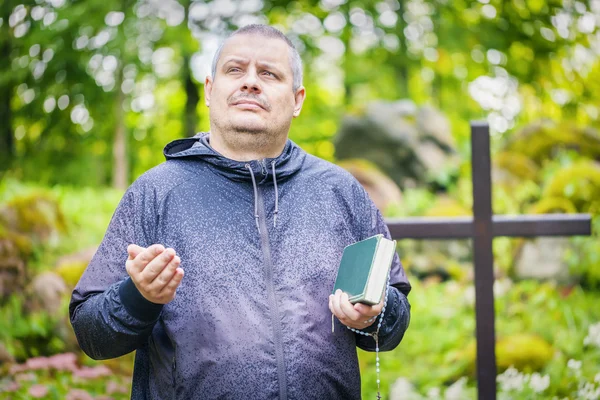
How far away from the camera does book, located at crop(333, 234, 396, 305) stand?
158 centimetres

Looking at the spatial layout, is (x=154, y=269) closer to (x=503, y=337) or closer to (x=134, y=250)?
(x=134, y=250)

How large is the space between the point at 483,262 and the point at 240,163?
1691 mm

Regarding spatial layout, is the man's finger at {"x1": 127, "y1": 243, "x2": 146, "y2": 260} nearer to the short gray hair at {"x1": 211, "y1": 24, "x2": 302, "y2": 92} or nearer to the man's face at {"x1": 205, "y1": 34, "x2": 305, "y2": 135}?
the man's face at {"x1": 205, "y1": 34, "x2": 305, "y2": 135}

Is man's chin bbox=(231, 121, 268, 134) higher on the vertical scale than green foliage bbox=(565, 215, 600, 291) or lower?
higher

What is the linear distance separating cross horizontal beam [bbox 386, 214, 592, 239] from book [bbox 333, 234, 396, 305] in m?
1.56

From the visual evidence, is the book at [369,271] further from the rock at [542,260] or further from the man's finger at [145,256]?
the rock at [542,260]

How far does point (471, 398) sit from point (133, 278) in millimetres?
3035

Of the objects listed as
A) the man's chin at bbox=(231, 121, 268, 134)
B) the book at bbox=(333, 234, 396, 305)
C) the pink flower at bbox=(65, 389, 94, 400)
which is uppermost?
the man's chin at bbox=(231, 121, 268, 134)

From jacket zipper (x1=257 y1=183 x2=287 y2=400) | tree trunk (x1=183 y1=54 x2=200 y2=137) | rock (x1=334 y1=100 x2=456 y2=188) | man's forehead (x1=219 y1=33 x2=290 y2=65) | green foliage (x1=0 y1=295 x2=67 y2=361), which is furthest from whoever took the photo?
tree trunk (x1=183 y1=54 x2=200 y2=137)

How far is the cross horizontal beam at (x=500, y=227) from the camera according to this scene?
3188 millimetres

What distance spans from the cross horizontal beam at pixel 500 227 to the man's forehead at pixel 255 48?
1.45 metres

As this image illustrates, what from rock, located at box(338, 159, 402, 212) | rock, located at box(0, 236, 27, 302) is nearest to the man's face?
rock, located at box(0, 236, 27, 302)

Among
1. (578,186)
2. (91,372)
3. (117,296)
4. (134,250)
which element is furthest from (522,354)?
(134,250)

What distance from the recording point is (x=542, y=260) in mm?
5609
